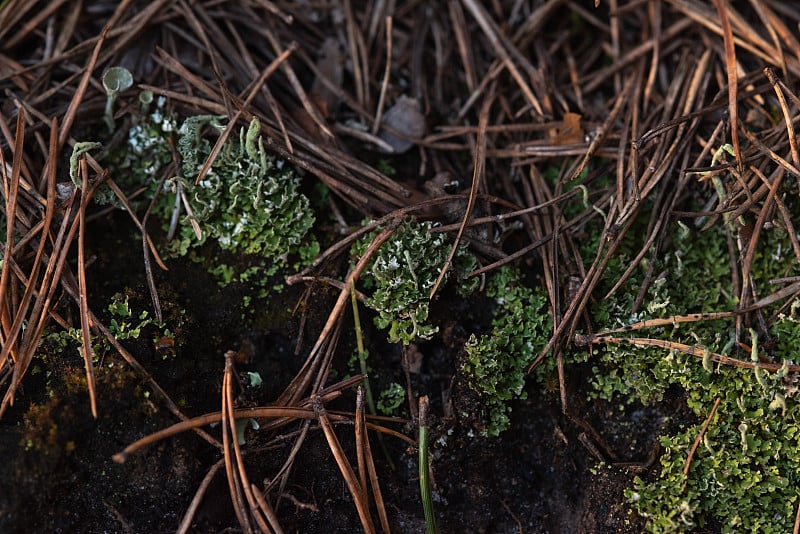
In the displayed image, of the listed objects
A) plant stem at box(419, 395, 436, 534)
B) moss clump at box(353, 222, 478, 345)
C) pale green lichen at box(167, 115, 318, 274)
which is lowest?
plant stem at box(419, 395, 436, 534)

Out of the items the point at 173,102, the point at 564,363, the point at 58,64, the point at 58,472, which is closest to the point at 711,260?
the point at 564,363

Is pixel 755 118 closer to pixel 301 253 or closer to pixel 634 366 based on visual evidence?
pixel 634 366

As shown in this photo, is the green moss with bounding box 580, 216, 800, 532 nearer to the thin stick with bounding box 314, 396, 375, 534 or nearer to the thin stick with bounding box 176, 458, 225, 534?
the thin stick with bounding box 314, 396, 375, 534

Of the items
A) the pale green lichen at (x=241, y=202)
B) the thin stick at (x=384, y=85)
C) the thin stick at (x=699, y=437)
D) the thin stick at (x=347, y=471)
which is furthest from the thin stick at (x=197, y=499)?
the thin stick at (x=699, y=437)

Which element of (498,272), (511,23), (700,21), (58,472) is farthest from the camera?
(511,23)

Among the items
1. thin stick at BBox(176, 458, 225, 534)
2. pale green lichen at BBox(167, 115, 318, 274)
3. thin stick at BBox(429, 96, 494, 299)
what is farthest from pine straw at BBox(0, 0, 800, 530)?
thin stick at BBox(176, 458, 225, 534)

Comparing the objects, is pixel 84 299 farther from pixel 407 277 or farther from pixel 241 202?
pixel 407 277
